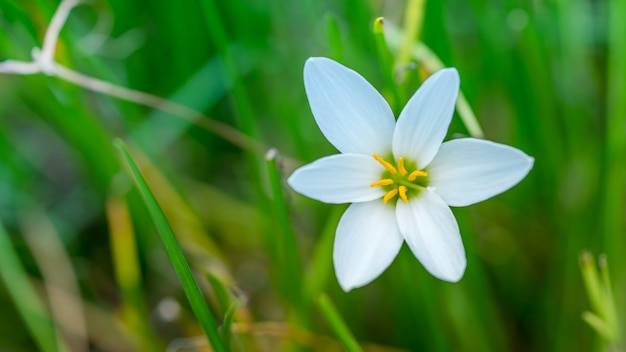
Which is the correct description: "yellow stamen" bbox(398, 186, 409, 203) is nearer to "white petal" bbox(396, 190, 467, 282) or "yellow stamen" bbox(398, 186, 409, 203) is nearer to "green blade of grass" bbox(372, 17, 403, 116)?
"white petal" bbox(396, 190, 467, 282)

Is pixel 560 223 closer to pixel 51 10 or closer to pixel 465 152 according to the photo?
pixel 465 152

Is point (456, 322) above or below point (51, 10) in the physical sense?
below

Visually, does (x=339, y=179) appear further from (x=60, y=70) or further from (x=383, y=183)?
(x=60, y=70)

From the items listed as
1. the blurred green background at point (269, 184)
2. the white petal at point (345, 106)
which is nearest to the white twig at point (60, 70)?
the blurred green background at point (269, 184)

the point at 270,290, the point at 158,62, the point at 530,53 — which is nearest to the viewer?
the point at 530,53

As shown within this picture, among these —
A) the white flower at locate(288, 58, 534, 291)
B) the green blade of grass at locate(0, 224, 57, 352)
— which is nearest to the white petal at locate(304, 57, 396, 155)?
the white flower at locate(288, 58, 534, 291)

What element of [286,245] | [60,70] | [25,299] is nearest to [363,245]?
[286,245]

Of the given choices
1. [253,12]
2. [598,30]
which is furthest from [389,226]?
[598,30]
